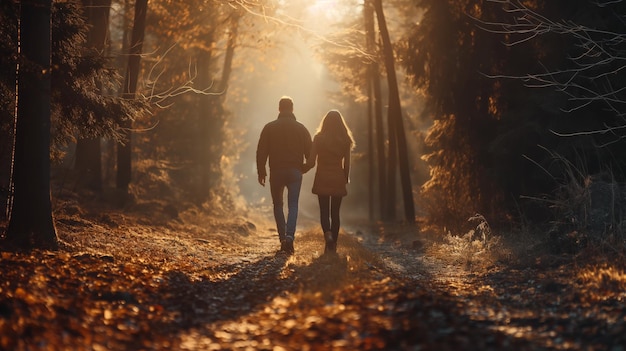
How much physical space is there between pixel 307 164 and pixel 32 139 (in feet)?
14.2

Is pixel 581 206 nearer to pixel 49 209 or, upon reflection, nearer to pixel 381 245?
pixel 381 245

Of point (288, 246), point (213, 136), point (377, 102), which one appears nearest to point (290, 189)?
point (288, 246)

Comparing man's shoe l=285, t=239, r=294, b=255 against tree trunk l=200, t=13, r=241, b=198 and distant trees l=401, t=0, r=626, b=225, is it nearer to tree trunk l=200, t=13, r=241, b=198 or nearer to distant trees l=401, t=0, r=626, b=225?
distant trees l=401, t=0, r=626, b=225

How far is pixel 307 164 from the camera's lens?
10930 millimetres

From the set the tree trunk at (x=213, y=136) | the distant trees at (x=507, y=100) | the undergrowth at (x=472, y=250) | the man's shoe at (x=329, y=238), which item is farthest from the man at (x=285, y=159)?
the tree trunk at (x=213, y=136)

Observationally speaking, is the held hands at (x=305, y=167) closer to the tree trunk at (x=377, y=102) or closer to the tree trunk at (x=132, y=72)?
the tree trunk at (x=132, y=72)

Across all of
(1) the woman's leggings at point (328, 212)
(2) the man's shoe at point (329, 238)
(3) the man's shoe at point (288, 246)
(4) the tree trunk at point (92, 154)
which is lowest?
(3) the man's shoe at point (288, 246)

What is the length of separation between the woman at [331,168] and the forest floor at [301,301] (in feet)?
1.74

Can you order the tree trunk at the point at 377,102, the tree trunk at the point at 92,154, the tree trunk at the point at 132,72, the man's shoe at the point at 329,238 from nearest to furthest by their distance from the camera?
the man's shoe at the point at 329,238, the tree trunk at the point at 132,72, the tree trunk at the point at 92,154, the tree trunk at the point at 377,102

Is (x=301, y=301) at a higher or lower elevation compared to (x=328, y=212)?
lower

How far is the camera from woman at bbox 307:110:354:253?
10.5 metres

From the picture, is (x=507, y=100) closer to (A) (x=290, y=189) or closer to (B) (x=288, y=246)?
(A) (x=290, y=189)

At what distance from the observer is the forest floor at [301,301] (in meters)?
4.93

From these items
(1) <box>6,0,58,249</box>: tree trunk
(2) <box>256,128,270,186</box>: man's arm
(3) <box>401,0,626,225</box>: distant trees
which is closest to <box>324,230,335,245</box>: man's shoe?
(2) <box>256,128,270,186</box>: man's arm
